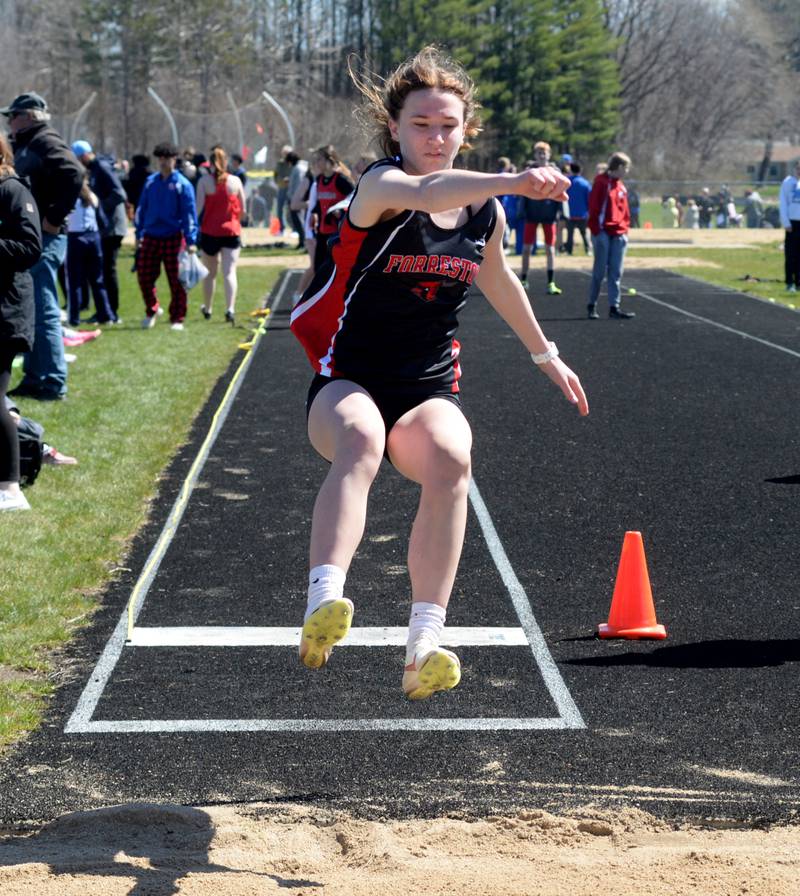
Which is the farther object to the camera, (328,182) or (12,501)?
(328,182)

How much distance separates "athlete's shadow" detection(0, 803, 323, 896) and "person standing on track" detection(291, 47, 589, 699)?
747mm

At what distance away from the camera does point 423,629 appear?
4270 millimetres

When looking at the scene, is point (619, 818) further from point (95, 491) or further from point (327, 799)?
point (95, 491)

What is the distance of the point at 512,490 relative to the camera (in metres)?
9.48

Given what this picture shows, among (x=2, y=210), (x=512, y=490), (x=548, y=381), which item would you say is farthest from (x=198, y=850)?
(x=548, y=381)

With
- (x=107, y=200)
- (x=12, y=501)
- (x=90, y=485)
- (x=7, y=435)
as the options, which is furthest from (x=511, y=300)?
(x=107, y=200)

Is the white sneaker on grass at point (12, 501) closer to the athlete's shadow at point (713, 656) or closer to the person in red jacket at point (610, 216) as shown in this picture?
the athlete's shadow at point (713, 656)

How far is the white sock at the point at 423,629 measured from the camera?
4.22 meters

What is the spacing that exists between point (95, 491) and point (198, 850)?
5148mm

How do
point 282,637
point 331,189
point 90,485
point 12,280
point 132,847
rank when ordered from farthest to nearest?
1. point 331,189
2. point 90,485
3. point 12,280
4. point 282,637
5. point 132,847

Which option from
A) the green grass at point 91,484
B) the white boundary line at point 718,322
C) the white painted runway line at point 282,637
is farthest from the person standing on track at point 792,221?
the white painted runway line at point 282,637

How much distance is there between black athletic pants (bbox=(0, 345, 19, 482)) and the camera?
8008mm

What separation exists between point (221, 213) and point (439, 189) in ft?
44.7

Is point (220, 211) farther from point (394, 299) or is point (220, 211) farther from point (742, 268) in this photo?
point (742, 268)
